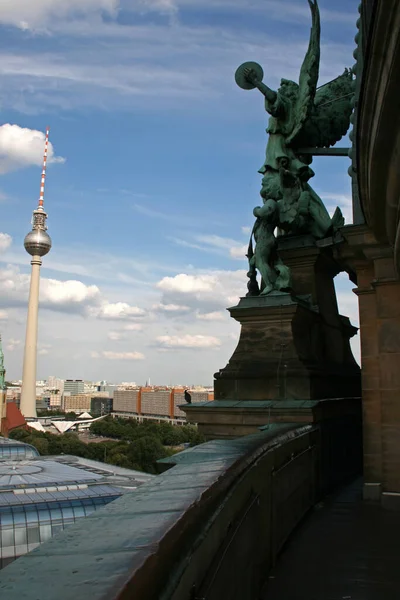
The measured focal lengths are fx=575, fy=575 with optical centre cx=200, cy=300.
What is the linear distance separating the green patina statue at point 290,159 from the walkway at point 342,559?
3.58 metres

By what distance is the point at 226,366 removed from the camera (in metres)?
8.11

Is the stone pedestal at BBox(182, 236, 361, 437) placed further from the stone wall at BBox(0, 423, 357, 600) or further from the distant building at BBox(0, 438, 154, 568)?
the distant building at BBox(0, 438, 154, 568)

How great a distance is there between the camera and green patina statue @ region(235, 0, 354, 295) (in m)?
8.69

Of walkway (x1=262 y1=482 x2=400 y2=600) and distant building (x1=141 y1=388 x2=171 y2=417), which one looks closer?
walkway (x1=262 y1=482 x2=400 y2=600)

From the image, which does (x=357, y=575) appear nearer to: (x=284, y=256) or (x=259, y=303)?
(x=259, y=303)

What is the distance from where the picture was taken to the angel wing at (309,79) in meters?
9.24

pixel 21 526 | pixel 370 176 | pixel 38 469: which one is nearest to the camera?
pixel 370 176

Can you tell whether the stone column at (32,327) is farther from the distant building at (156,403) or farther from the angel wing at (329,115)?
the angel wing at (329,115)

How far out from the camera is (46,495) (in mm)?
34812

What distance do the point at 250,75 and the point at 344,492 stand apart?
6526 mm

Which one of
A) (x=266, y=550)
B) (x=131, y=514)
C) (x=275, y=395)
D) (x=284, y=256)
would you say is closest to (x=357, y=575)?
(x=266, y=550)

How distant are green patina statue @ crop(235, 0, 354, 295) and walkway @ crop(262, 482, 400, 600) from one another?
358 centimetres

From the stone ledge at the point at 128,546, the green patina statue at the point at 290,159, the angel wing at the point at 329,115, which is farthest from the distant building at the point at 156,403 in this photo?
the stone ledge at the point at 128,546

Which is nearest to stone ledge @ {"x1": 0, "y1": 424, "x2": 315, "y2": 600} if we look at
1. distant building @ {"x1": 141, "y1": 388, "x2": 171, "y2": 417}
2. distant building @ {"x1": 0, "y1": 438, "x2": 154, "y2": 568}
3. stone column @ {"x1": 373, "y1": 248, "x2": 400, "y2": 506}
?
stone column @ {"x1": 373, "y1": 248, "x2": 400, "y2": 506}
